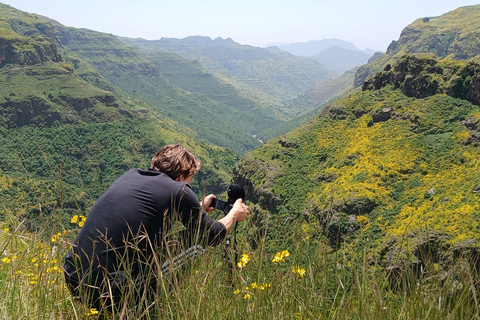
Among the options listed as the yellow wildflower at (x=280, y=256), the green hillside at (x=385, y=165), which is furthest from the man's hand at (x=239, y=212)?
the green hillside at (x=385, y=165)

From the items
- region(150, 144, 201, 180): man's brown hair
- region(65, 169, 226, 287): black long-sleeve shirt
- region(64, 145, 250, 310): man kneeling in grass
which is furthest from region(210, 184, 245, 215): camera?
region(65, 169, 226, 287): black long-sleeve shirt

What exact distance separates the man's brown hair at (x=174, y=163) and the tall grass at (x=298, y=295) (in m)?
1.04

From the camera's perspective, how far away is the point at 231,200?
12.8 feet

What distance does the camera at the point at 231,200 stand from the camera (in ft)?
12.5

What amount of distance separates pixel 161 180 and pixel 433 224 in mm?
36811

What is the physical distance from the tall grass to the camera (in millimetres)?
1115

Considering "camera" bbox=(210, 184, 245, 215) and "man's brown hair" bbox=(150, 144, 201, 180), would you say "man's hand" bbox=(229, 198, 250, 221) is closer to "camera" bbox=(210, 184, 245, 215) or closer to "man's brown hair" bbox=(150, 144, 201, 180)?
"camera" bbox=(210, 184, 245, 215)

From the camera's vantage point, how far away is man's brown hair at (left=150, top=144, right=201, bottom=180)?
3.41 metres

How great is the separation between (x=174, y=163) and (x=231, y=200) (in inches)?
32.3

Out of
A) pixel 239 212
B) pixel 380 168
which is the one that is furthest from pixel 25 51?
pixel 239 212

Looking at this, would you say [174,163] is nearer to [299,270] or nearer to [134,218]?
[134,218]

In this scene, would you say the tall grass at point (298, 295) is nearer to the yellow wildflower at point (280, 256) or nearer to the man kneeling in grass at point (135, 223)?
the yellow wildflower at point (280, 256)

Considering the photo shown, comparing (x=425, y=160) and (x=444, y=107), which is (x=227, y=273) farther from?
(x=444, y=107)

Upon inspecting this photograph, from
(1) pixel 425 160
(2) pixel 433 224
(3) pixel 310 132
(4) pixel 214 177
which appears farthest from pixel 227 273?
(4) pixel 214 177
